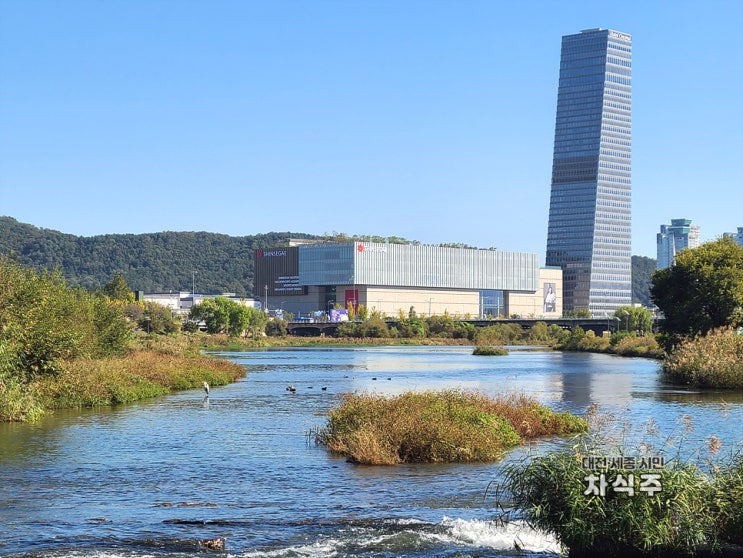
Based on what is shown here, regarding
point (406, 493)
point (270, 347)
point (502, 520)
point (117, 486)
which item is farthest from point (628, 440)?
point (270, 347)

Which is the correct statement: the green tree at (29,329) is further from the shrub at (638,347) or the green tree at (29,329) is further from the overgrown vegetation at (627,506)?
the shrub at (638,347)

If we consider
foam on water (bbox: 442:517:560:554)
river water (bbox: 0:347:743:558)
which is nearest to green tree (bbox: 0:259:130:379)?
river water (bbox: 0:347:743:558)

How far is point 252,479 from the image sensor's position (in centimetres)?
3055

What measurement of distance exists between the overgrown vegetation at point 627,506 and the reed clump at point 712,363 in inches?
2030

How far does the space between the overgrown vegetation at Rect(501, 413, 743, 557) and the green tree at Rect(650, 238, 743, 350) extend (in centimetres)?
6913

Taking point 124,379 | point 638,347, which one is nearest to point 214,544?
point 124,379

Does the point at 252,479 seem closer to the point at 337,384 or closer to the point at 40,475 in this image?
the point at 40,475

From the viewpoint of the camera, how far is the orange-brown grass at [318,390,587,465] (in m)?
33.3

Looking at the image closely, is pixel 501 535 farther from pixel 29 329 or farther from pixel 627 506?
pixel 29 329

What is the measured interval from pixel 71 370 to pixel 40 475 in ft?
82.6

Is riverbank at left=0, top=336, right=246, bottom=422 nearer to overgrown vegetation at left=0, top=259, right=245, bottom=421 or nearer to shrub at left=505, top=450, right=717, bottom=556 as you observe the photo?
overgrown vegetation at left=0, top=259, right=245, bottom=421

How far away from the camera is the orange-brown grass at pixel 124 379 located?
2078 inches

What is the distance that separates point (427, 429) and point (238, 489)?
25.7ft

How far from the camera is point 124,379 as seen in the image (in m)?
60.5
